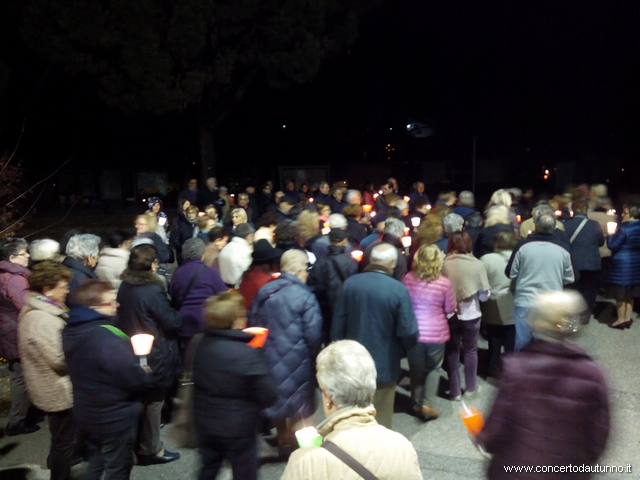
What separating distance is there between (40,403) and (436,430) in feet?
11.0

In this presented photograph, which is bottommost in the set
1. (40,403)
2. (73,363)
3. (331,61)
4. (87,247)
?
(40,403)

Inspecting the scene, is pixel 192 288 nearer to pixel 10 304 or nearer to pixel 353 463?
pixel 10 304

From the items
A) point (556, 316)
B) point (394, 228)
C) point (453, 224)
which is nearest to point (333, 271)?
point (394, 228)

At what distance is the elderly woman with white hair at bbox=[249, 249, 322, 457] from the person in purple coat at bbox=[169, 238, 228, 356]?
0.71m

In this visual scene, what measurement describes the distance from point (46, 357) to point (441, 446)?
10.8 ft

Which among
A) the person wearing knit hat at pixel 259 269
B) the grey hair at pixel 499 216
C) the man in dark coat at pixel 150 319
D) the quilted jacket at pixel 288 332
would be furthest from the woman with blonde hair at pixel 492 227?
the man in dark coat at pixel 150 319

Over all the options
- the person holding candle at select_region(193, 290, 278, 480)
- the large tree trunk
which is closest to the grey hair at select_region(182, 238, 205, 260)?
the person holding candle at select_region(193, 290, 278, 480)

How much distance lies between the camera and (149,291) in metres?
4.62

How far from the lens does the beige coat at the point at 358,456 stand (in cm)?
213

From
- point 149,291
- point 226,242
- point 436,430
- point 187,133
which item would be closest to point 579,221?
point 436,430

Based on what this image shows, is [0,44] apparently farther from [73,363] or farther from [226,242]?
[73,363]

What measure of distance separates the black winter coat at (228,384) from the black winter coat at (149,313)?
3.69ft

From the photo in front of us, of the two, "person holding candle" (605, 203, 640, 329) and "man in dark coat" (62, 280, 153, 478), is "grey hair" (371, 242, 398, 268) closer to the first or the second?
"man in dark coat" (62, 280, 153, 478)

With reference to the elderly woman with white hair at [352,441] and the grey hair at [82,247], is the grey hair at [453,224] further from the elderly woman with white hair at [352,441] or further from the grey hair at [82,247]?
the elderly woman with white hair at [352,441]
